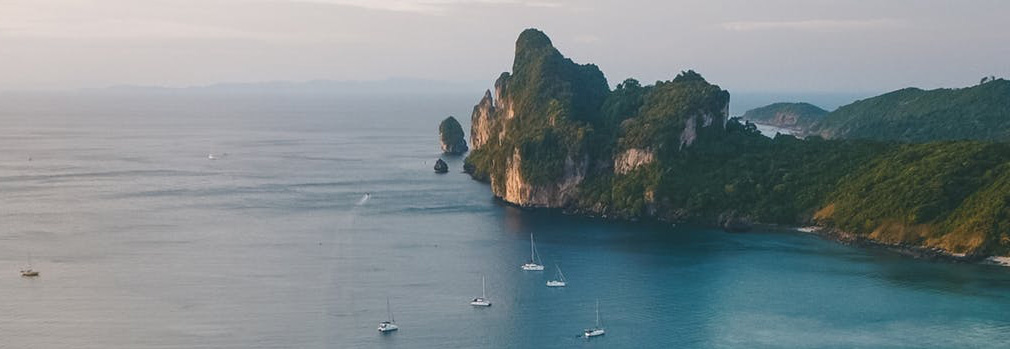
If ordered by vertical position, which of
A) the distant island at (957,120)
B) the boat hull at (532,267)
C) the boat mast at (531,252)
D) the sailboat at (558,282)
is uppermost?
the distant island at (957,120)

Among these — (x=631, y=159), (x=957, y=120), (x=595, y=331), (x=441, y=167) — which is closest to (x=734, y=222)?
(x=631, y=159)

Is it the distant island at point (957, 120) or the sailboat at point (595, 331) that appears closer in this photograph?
the sailboat at point (595, 331)

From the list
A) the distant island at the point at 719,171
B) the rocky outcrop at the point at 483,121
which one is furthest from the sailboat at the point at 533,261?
the rocky outcrop at the point at 483,121

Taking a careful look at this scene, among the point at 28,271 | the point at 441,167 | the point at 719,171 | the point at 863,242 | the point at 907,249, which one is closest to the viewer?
the point at 28,271

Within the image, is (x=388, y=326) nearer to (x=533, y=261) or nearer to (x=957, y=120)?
(x=533, y=261)

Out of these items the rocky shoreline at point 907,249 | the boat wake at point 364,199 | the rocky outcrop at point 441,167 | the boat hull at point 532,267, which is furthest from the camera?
the rocky outcrop at point 441,167

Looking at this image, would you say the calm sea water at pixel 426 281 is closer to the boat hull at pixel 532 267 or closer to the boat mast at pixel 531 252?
the boat mast at pixel 531 252

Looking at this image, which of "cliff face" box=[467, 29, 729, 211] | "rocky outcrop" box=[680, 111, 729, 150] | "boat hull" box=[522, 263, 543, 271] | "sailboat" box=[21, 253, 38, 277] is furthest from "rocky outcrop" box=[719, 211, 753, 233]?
"sailboat" box=[21, 253, 38, 277]
